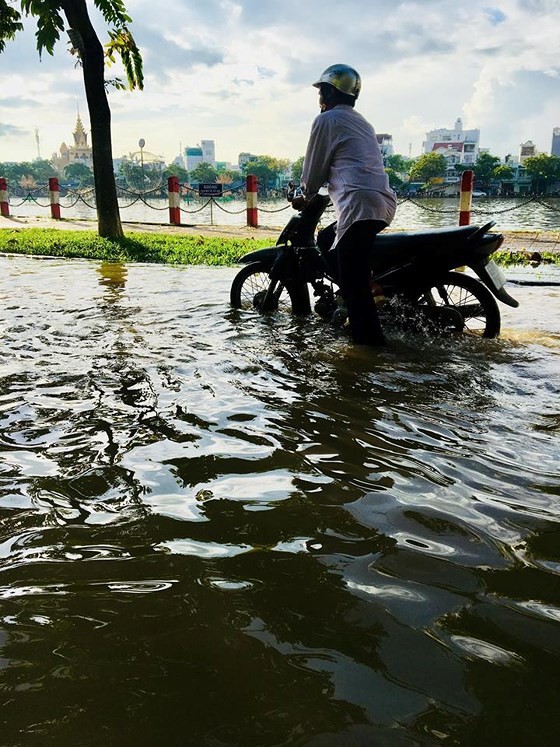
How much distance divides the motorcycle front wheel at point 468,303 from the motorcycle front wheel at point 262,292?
1243mm

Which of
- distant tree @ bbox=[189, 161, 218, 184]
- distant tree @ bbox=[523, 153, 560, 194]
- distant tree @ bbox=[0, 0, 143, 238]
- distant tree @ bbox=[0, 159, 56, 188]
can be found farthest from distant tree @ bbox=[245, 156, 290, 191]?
distant tree @ bbox=[0, 0, 143, 238]

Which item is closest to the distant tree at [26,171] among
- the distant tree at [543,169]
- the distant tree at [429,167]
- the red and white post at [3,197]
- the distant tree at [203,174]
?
the distant tree at [203,174]

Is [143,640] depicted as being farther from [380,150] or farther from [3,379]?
[380,150]

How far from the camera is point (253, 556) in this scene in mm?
1850

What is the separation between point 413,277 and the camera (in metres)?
4.99

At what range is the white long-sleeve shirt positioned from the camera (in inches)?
176

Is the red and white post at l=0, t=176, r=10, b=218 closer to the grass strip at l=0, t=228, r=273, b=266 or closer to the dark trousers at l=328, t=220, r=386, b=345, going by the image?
the grass strip at l=0, t=228, r=273, b=266

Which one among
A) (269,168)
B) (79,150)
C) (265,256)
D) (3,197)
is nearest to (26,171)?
(79,150)

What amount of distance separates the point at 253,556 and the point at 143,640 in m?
0.46

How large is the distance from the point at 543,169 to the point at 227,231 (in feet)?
201

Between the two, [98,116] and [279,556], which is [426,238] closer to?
[279,556]

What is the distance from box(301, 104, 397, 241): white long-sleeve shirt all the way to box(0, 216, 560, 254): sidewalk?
260 inches

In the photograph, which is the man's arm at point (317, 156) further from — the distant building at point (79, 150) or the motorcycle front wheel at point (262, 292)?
the distant building at point (79, 150)

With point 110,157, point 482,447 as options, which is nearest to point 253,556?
point 482,447
